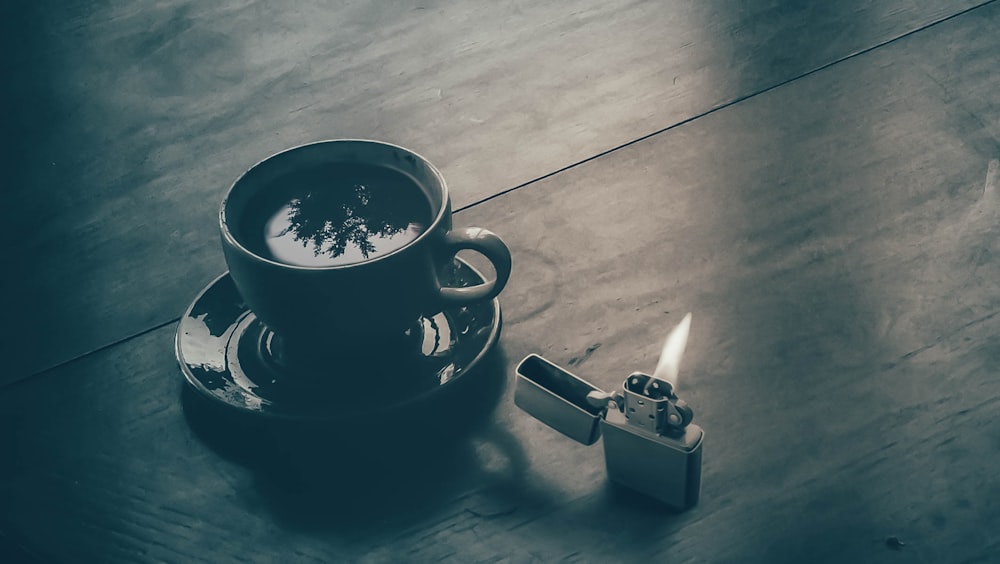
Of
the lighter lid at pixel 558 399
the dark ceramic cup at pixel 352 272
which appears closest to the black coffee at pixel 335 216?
the dark ceramic cup at pixel 352 272

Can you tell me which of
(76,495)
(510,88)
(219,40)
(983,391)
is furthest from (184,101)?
(983,391)

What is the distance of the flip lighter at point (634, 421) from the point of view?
1.91 feet

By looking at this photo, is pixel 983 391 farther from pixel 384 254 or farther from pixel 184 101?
pixel 184 101

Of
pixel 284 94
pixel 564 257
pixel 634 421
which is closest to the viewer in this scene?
pixel 634 421

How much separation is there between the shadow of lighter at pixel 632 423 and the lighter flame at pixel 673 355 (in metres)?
0.04

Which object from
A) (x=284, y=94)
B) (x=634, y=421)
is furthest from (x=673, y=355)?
(x=284, y=94)

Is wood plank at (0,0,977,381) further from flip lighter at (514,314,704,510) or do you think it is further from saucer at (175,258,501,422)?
flip lighter at (514,314,704,510)

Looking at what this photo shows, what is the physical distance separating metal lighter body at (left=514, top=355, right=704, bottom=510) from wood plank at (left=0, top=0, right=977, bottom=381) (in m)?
0.29

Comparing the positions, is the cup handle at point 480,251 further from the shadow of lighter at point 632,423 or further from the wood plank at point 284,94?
the wood plank at point 284,94

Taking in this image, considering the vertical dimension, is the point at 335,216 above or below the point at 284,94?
above

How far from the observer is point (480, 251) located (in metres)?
0.66

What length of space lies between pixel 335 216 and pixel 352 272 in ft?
0.24

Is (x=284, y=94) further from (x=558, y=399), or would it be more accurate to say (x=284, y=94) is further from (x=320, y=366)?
(x=558, y=399)

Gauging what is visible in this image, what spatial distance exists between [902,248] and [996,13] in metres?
0.38
